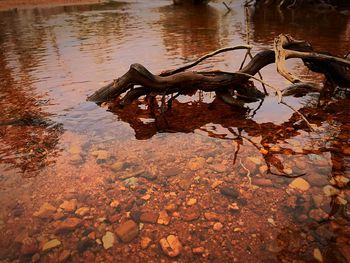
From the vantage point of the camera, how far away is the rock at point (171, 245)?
8.83ft

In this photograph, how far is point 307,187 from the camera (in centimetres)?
334

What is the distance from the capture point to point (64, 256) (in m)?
2.69

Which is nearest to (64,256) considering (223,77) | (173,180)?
(173,180)

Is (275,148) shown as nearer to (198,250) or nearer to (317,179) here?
(317,179)

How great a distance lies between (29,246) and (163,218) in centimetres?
127

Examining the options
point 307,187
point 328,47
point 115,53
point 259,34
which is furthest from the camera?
point 259,34

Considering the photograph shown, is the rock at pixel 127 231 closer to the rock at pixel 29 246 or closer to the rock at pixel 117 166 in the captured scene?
the rock at pixel 29 246

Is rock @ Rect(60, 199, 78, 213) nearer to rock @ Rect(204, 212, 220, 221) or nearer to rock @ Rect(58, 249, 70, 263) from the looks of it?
rock @ Rect(58, 249, 70, 263)

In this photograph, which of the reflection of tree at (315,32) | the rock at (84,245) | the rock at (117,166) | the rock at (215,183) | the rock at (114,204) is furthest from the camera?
the reflection of tree at (315,32)

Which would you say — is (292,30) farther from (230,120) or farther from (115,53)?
(230,120)

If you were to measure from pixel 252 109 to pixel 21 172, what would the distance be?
3871 millimetres

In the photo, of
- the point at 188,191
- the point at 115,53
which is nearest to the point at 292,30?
the point at 115,53

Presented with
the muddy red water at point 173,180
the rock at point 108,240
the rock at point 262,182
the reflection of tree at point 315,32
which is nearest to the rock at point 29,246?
the muddy red water at point 173,180

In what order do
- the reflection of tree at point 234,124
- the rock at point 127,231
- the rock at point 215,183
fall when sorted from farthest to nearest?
1. the reflection of tree at point 234,124
2. the rock at point 215,183
3. the rock at point 127,231
